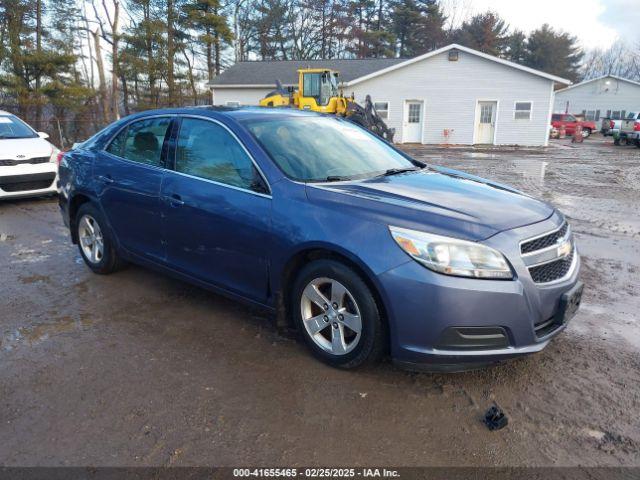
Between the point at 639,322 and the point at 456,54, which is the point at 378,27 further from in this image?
the point at 639,322

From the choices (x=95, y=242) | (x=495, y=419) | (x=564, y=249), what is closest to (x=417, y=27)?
(x=95, y=242)

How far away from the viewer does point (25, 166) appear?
336 inches

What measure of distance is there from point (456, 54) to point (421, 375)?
26.1 m

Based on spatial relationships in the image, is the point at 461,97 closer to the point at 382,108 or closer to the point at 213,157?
the point at 382,108

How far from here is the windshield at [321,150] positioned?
3.54m

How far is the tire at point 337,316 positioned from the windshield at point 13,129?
8414mm

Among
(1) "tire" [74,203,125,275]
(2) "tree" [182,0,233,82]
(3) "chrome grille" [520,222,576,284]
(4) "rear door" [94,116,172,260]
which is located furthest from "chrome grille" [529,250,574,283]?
(2) "tree" [182,0,233,82]

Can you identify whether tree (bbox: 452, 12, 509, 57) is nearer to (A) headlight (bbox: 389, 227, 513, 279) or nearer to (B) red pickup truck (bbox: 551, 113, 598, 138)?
(B) red pickup truck (bbox: 551, 113, 598, 138)

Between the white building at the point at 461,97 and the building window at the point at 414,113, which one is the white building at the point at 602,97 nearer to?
the white building at the point at 461,97

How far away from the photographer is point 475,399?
2914mm

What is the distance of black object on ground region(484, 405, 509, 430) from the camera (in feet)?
8.70

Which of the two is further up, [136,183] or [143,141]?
[143,141]

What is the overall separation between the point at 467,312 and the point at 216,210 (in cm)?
188

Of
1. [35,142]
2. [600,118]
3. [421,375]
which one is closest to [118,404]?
[421,375]
